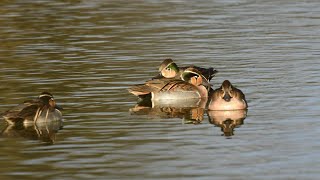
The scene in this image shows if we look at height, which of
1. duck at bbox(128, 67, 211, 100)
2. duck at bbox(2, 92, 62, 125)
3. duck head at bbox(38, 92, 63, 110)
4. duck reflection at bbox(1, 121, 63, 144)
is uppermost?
duck at bbox(128, 67, 211, 100)

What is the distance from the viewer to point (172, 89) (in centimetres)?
2197

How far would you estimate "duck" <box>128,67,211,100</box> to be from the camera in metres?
21.9

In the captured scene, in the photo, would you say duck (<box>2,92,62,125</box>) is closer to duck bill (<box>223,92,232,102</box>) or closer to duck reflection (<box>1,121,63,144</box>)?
duck reflection (<box>1,121,63,144</box>)

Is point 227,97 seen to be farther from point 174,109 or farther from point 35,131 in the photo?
point 35,131

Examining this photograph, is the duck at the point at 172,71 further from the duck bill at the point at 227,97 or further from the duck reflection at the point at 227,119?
the duck bill at the point at 227,97

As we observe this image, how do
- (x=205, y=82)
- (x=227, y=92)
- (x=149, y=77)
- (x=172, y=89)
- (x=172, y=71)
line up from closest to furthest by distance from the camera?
1. (x=227, y=92)
2. (x=172, y=89)
3. (x=205, y=82)
4. (x=172, y=71)
5. (x=149, y=77)

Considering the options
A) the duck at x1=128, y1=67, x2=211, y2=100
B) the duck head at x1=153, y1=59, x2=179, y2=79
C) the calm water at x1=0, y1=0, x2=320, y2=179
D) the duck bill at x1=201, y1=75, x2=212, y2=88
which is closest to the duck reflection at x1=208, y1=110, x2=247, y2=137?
the calm water at x1=0, y1=0, x2=320, y2=179

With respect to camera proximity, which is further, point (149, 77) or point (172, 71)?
point (149, 77)

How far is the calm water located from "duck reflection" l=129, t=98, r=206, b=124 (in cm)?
11

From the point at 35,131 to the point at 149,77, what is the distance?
611 cm

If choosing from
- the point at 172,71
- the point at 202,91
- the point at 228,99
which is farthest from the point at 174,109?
the point at 172,71

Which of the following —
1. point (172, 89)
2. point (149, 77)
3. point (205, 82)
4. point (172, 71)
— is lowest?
point (172, 89)

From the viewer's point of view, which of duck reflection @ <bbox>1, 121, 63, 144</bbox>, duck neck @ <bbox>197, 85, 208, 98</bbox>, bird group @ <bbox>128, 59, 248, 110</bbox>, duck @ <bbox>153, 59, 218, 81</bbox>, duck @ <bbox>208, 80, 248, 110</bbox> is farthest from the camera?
duck @ <bbox>153, 59, 218, 81</bbox>

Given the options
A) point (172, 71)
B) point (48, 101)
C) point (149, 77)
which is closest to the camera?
point (48, 101)
